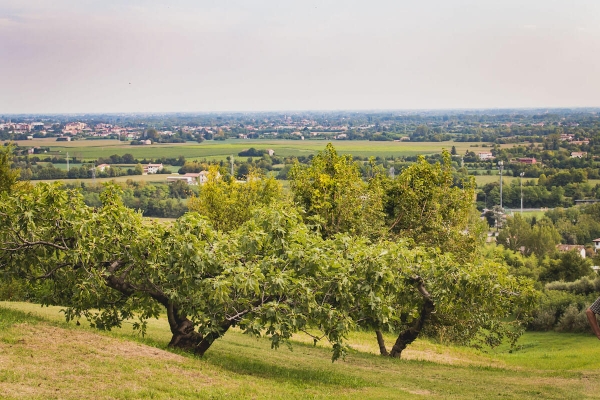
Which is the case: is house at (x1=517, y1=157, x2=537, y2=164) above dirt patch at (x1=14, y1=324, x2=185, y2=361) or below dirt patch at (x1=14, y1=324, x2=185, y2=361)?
below

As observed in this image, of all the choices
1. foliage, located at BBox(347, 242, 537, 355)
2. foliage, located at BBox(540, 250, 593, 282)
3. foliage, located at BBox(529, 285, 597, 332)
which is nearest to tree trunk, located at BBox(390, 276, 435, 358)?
foliage, located at BBox(347, 242, 537, 355)

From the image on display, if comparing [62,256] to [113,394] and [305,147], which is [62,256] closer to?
[113,394]

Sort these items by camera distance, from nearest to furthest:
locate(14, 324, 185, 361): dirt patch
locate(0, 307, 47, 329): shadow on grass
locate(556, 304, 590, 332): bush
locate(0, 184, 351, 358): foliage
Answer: locate(14, 324, 185, 361): dirt patch → locate(0, 307, 47, 329): shadow on grass → locate(0, 184, 351, 358): foliage → locate(556, 304, 590, 332): bush

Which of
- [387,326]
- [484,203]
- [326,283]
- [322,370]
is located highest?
[326,283]

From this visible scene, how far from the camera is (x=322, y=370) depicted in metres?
17.3

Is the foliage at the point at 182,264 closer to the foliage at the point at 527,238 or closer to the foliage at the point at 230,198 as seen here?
the foliage at the point at 230,198

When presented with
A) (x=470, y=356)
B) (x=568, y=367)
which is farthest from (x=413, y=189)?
(x=568, y=367)

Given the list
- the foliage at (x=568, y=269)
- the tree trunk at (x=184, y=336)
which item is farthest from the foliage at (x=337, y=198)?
the foliage at (x=568, y=269)

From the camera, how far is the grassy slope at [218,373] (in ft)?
39.0

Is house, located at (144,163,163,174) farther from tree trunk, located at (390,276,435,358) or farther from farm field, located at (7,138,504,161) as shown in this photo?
tree trunk, located at (390,276,435,358)

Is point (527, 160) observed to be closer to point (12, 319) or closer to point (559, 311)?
point (559, 311)

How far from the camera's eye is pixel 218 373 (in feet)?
46.8

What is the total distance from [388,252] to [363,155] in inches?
5916

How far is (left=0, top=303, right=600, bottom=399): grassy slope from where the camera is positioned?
39.0 feet
